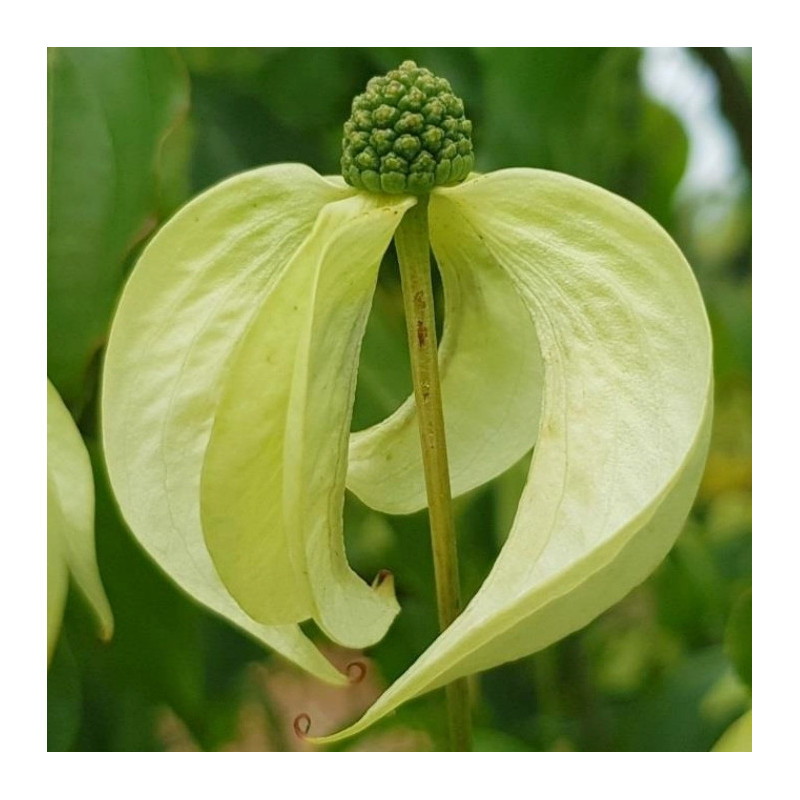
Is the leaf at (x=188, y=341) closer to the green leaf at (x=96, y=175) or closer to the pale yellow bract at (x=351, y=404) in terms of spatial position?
the pale yellow bract at (x=351, y=404)

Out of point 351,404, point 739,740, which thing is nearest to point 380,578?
point 351,404

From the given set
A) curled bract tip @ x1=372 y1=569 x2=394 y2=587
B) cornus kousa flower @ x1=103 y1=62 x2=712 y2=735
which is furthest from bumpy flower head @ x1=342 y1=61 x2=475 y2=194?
curled bract tip @ x1=372 y1=569 x2=394 y2=587

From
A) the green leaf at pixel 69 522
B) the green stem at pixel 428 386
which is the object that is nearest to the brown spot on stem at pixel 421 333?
the green stem at pixel 428 386

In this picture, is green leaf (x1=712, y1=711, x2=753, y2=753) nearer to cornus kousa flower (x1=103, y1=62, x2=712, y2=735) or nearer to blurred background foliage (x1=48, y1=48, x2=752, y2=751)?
blurred background foliage (x1=48, y1=48, x2=752, y2=751)

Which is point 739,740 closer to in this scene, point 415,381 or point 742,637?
point 742,637

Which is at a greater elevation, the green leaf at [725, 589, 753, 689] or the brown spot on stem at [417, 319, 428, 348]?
the brown spot on stem at [417, 319, 428, 348]
